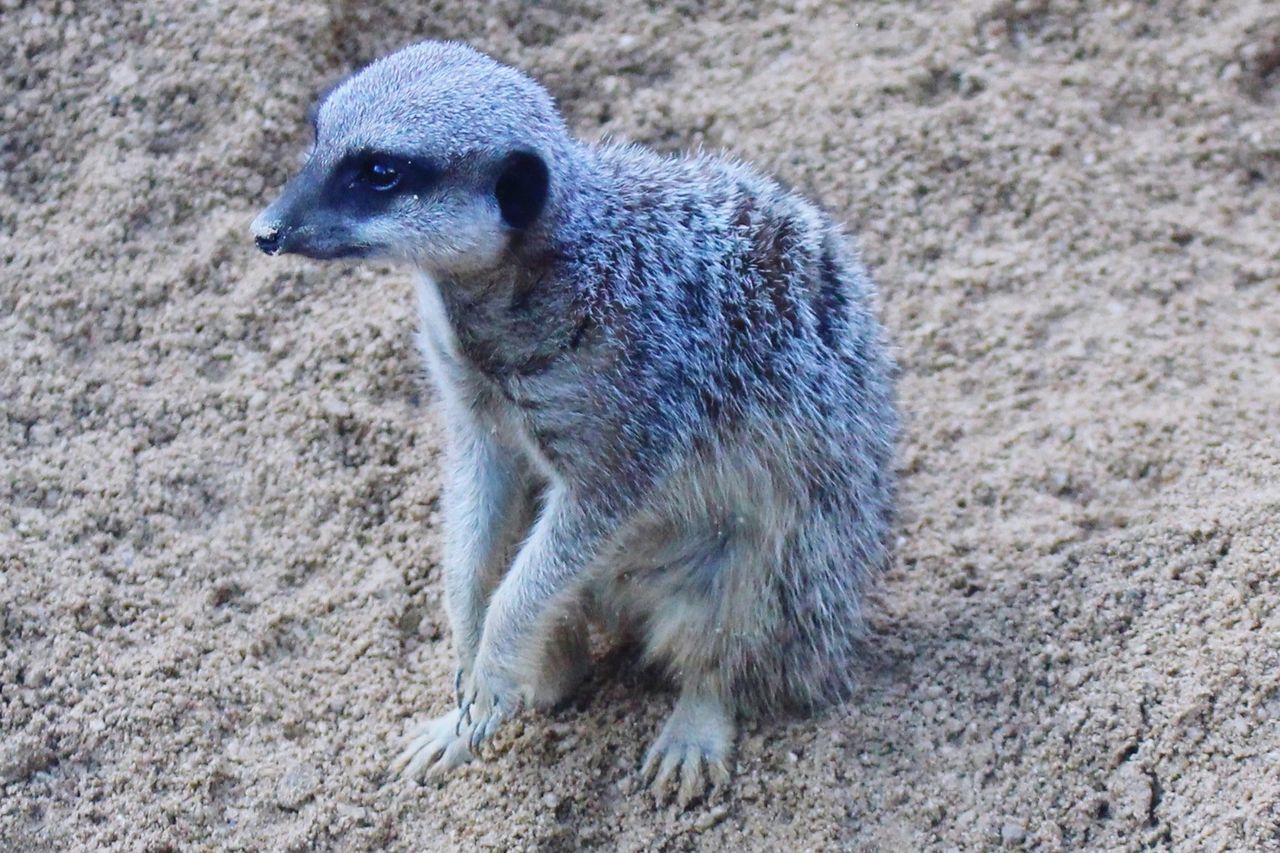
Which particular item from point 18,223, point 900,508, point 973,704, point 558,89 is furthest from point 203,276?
point 973,704

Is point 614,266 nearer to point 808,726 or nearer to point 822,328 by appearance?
point 822,328

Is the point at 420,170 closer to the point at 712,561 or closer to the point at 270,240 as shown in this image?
the point at 270,240

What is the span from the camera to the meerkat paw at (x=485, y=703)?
108 inches

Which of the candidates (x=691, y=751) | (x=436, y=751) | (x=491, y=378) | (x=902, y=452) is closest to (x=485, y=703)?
(x=436, y=751)

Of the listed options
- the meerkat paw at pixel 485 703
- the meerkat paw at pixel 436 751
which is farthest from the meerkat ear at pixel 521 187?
the meerkat paw at pixel 436 751

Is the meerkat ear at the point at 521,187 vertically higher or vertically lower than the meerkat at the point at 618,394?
higher

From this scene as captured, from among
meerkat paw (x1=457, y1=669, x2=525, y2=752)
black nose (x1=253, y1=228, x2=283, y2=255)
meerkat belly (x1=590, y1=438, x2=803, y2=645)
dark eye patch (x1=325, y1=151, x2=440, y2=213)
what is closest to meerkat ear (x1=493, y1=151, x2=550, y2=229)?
dark eye patch (x1=325, y1=151, x2=440, y2=213)

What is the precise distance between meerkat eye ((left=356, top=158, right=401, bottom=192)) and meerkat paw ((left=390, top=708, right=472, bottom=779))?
108cm

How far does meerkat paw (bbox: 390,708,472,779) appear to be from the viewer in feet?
9.32

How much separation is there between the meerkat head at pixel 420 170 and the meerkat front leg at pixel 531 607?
0.50 m

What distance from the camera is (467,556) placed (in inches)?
113

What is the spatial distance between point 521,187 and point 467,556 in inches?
32.6

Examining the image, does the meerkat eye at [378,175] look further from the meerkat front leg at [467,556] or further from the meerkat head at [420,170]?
the meerkat front leg at [467,556]

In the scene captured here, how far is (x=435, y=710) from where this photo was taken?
2988 mm
